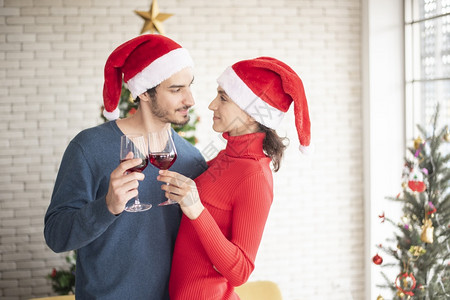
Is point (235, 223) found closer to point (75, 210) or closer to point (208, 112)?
point (75, 210)

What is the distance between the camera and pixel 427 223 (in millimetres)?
4082

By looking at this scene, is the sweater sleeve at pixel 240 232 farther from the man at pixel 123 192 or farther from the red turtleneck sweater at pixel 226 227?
the man at pixel 123 192

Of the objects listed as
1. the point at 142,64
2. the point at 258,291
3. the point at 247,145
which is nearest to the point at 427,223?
the point at 258,291

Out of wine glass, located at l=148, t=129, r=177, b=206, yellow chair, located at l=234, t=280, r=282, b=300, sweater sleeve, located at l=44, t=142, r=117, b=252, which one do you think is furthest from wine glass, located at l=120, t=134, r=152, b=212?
yellow chair, located at l=234, t=280, r=282, b=300

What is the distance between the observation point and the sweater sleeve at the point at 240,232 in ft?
5.88

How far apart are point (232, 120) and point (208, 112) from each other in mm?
3131

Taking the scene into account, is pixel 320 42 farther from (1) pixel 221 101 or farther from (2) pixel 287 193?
(1) pixel 221 101

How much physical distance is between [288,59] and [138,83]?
3464mm

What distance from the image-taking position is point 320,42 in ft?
18.1

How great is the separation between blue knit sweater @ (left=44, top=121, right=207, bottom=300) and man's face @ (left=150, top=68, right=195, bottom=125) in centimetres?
21

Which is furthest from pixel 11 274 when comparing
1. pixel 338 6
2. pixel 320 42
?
pixel 338 6

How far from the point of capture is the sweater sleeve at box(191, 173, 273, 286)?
179cm

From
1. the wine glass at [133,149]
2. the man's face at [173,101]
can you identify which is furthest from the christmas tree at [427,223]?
the wine glass at [133,149]

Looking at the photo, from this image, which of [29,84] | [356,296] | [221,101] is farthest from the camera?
[356,296]
